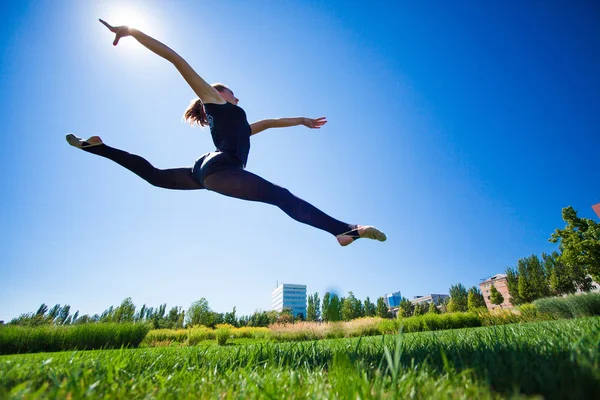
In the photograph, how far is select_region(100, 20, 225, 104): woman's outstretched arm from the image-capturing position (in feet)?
6.74

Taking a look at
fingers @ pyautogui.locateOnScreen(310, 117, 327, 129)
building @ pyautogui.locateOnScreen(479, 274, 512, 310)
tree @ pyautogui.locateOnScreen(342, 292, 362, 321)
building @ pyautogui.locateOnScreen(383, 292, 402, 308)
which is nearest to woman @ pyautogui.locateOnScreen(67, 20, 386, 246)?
fingers @ pyautogui.locateOnScreen(310, 117, 327, 129)

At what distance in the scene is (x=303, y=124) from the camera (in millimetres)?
3242

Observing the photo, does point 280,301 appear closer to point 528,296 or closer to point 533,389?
point 528,296

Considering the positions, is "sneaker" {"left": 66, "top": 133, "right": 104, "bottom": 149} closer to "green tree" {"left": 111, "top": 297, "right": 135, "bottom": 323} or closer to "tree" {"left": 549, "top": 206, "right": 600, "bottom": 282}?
"tree" {"left": 549, "top": 206, "right": 600, "bottom": 282}

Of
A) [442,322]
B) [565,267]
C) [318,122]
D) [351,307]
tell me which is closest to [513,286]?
[565,267]

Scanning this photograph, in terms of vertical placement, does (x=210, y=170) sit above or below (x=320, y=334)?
above

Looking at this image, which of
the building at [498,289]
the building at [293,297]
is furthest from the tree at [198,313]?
the building at [293,297]

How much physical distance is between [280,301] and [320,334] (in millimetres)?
99696

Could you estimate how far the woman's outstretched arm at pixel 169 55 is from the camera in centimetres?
205

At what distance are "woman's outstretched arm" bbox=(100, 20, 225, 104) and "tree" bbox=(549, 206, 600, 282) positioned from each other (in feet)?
75.7

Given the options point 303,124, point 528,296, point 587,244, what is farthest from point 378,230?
point 528,296

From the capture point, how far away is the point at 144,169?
8.48 ft

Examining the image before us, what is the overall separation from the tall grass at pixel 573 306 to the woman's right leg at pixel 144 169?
1177 centimetres

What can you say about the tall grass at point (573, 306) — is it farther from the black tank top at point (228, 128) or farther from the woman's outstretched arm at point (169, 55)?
the woman's outstretched arm at point (169, 55)
